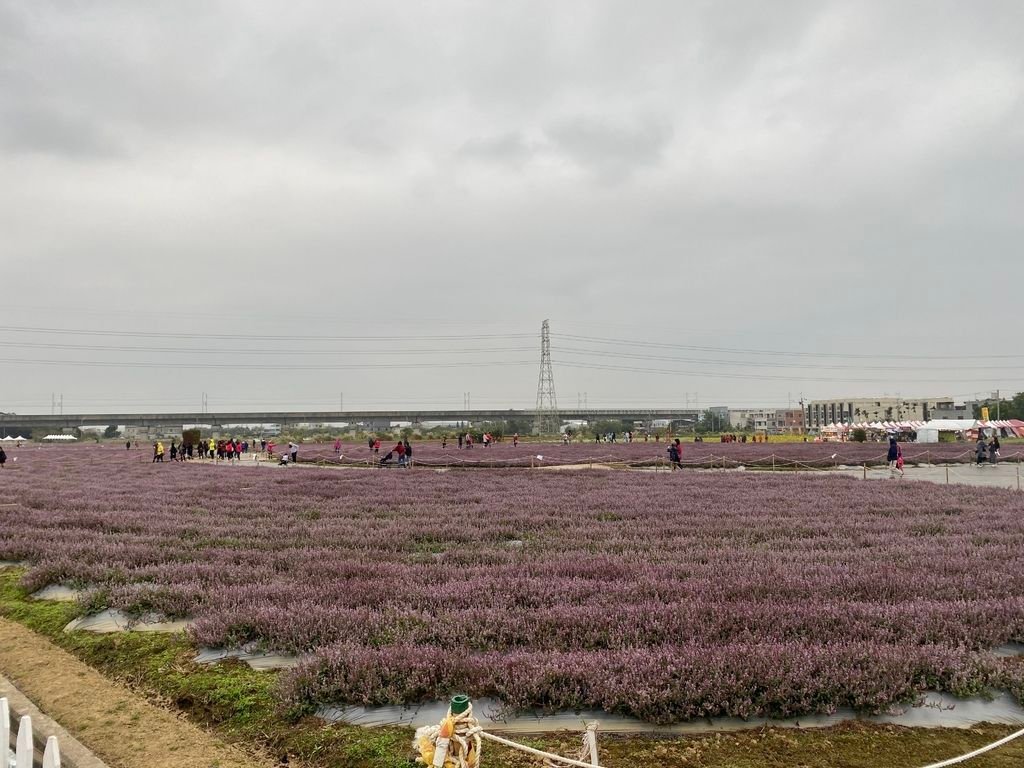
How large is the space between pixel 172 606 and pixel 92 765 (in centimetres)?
361

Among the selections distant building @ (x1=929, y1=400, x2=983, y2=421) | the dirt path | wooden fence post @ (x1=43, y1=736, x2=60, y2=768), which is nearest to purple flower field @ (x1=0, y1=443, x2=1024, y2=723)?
the dirt path

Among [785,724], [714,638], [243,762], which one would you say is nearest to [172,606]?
[243,762]

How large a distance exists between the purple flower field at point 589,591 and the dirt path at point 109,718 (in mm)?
715

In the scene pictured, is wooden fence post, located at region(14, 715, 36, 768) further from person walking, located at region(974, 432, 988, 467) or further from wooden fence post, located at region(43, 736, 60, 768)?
person walking, located at region(974, 432, 988, 467)

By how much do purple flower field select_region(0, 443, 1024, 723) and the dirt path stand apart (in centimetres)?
71

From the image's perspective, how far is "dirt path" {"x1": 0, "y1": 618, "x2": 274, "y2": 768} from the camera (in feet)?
16.1

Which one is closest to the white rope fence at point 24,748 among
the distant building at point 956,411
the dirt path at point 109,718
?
the dirt path at point 109,718

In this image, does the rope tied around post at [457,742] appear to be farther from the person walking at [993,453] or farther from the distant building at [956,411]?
the distant building at [956,411]

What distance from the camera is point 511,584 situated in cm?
850

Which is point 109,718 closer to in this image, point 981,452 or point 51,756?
point 51,756

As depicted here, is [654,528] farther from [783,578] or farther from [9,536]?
[9,536]

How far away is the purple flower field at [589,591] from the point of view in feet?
17.8

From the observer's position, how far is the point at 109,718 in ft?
18.4

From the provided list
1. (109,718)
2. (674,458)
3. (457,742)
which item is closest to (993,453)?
(674,458)
